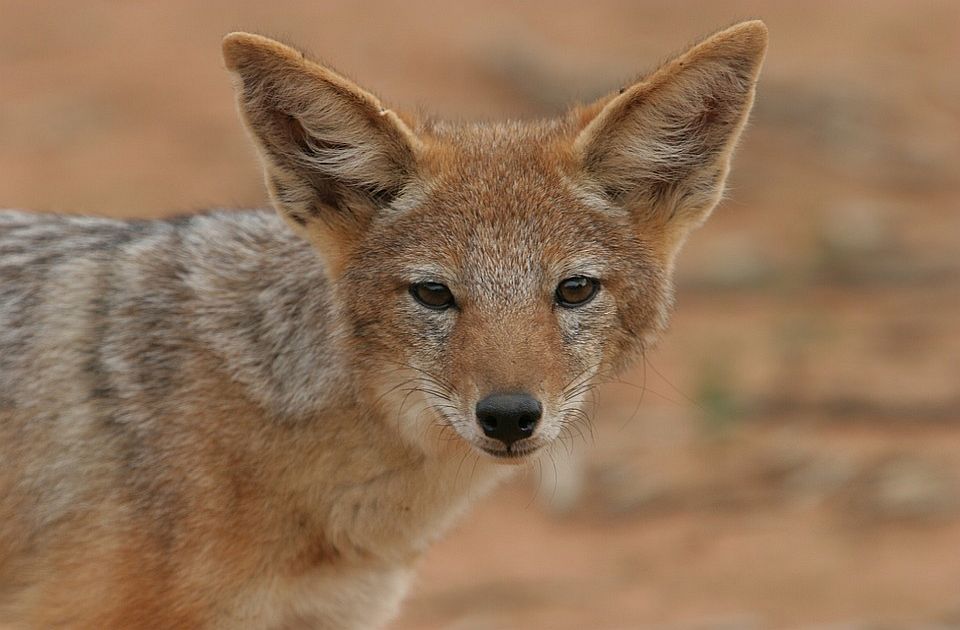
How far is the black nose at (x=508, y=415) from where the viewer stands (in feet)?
15.5

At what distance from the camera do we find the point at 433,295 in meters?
5.09

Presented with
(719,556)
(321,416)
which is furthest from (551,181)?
(719,556)

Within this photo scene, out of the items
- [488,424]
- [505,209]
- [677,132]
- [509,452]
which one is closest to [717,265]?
[677,132]

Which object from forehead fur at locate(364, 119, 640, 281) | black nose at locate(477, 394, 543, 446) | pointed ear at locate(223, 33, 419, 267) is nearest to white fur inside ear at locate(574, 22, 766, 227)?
forehead fur at locate(364, 119, 640, 281)

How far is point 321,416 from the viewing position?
536cm

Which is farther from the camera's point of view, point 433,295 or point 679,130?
point 679,130

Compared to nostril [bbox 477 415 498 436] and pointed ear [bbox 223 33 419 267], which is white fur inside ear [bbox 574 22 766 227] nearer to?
pointed ear [bbox 223 33 419 267]

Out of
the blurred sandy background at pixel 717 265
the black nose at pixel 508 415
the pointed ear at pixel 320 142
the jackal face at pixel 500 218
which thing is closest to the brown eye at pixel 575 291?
the jackal face at pixel 500 218

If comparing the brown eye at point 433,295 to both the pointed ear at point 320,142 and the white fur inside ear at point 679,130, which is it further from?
the white fur inside ear at point 679,130

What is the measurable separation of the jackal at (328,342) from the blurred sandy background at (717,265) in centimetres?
210

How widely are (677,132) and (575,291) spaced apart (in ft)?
2.48

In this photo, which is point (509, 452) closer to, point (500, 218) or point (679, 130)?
point (500, 218)

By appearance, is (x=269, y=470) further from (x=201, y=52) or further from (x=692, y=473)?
(x=201, y=52)

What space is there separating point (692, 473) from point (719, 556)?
929 mm
